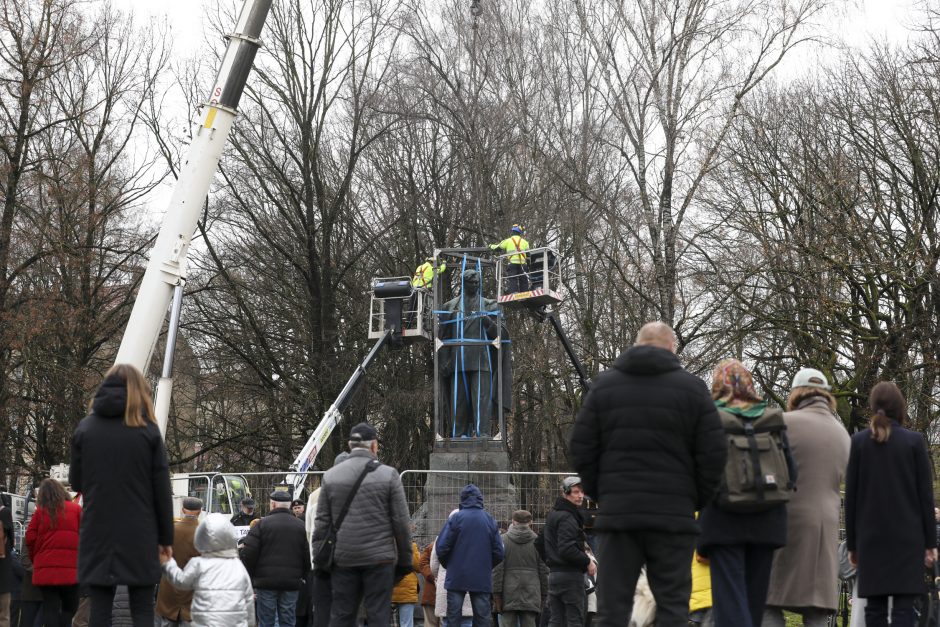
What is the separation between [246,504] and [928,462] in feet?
33.9

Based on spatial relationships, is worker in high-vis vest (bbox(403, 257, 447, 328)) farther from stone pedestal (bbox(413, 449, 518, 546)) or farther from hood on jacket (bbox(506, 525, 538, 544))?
hood on jacket (bbox(506, 525, 538, 544))

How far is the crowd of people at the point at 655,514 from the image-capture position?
600 centimetres

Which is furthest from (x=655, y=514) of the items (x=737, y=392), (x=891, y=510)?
(x=891, y=510)

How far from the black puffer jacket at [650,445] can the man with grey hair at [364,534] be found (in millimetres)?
2438

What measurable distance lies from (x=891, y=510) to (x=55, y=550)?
6.70 metres

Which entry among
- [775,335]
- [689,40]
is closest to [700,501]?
[775,335]

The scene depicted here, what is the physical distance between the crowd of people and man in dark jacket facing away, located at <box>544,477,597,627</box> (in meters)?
2.42

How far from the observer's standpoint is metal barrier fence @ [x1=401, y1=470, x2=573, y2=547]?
17.3 meters

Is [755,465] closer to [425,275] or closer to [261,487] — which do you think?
[425,275]

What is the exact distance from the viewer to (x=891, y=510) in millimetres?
7145

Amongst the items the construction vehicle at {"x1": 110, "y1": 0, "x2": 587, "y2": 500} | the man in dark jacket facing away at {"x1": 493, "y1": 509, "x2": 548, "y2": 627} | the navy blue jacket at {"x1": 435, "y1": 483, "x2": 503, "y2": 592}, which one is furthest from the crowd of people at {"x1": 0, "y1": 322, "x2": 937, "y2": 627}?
the construction vehicle at {"x1": 110, "y1": 0, "x2": 587, "y2": 500}

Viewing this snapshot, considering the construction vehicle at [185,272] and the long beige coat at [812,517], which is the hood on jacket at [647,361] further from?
the construction vehicle at [185,272]

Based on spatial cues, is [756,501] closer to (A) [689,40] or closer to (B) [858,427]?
(B) [858,427]

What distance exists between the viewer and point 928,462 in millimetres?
7238
